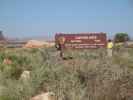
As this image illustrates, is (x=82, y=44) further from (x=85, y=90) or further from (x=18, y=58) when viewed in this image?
(x=85, y=90)

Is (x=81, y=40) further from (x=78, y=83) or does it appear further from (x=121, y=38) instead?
(x=121, y=38)

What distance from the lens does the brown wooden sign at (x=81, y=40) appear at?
21188mm

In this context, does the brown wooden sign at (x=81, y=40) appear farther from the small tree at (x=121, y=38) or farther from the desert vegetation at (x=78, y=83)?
the small tree at (x=121, y=38)

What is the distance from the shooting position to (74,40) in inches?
855

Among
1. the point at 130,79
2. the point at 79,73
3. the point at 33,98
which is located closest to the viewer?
the point at 130,79

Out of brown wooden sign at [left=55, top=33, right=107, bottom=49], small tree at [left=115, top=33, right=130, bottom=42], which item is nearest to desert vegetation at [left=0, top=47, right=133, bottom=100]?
brown wooden sign at [left=55, top=33, right=107, bottom=49]

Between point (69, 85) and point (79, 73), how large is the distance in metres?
1.75

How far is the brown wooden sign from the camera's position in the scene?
21.2 meters

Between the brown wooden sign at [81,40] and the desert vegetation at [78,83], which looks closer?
the desert vegetation at [78,83]

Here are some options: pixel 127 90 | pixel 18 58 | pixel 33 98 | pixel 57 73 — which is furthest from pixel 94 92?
pixel 18 58

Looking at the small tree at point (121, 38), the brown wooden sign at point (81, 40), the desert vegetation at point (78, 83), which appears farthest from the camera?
the small tree at point (121, 38)

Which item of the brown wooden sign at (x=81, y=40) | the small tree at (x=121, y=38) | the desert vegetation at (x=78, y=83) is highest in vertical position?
the brown wooden sign at (x=81, y=40)

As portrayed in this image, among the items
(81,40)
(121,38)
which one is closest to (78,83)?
(81,40)

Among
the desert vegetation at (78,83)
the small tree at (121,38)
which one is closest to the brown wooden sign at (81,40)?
the desert vegetation at (78,83)
